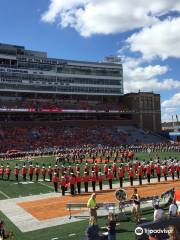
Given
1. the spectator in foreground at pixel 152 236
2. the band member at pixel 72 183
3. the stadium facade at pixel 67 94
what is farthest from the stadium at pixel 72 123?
the spectator in foreground at pixel 152 236

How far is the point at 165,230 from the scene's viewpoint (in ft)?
35.3

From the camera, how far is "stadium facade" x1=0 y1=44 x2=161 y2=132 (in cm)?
6556

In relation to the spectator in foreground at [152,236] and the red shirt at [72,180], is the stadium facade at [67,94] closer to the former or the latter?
the red shirt at [72,180]

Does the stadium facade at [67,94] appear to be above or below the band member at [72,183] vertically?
above

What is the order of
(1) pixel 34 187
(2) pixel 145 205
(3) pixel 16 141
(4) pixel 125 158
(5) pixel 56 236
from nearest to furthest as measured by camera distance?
(5) pixel 56 236, (2) pixel 145 205, (1) pixel 34 187, (4) pixel 125 158, (3) pixel 16 141

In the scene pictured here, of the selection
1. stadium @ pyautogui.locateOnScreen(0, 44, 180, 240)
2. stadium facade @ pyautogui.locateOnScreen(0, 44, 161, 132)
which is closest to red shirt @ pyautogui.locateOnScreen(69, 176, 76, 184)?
stadium @ pyautogui.locateOnScreen(0, 44, 180, 240)

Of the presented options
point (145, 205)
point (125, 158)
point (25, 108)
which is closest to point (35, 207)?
point (145, 205)

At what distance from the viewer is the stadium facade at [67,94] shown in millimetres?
65562

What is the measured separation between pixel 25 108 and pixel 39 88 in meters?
5.10

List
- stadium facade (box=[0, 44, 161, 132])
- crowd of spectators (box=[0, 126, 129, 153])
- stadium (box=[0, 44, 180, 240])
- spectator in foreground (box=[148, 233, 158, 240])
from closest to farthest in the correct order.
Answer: spectator in foreground (box=[148, 233, 158, 240]), stadium (box=[0, 44, 180, 240]), crowd of spectators (box=[0, 126, 129, 153]), stadium facade (box=[0, 44, 161, 132])

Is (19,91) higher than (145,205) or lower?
higher

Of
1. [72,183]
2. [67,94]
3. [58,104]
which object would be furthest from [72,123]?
[72,183]

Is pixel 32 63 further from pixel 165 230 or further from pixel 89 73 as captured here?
pixel 165 230

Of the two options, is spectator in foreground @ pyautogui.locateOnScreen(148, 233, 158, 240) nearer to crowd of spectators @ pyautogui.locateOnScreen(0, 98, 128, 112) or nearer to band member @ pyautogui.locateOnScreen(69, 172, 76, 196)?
band member @ pyautogui.locateOnScreen(69, 172, 76, 196)
